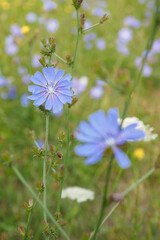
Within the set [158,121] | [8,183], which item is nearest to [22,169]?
[8,183]

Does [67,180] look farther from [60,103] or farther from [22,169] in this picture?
[60,103]

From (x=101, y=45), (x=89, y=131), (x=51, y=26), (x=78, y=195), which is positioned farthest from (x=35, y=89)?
(x=51, y=26)

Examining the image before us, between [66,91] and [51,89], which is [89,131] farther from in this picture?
[51,89]

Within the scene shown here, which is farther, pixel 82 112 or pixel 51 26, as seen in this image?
pixel 51 26

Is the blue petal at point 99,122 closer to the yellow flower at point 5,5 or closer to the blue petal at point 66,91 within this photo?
the blue petal at point 66,91

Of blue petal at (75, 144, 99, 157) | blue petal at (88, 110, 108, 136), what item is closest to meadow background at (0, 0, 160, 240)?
blue petal at (88, 110, 108, 136)

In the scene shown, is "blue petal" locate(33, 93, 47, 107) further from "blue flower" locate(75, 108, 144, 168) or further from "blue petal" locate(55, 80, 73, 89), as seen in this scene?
"blue flower" locate(75, 108, 144, 168)
